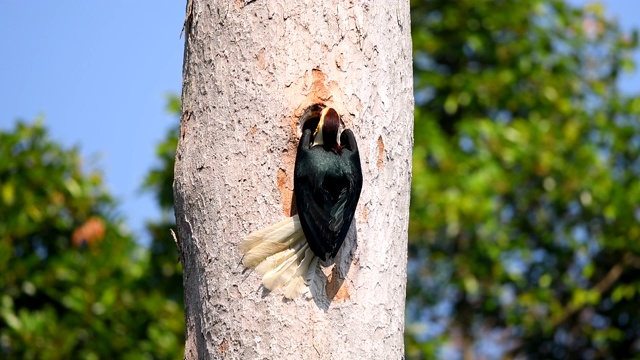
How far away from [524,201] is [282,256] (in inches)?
160

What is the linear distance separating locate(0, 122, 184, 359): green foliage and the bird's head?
3.34 metres

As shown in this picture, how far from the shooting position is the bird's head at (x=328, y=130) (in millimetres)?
2033

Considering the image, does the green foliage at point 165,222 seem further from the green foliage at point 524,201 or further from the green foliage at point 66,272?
the green foliage at point 524,201

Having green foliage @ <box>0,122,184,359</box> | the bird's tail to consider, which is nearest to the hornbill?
the bird's tail

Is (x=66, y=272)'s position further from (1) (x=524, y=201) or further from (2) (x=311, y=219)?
(2) (x=311, y=219)

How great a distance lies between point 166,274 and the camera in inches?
227

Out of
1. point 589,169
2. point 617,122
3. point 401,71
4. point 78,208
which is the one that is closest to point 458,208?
point 589,169

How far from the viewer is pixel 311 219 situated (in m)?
1.98

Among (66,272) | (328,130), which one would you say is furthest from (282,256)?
(66,272)

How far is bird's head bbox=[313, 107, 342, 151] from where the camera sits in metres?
2.03

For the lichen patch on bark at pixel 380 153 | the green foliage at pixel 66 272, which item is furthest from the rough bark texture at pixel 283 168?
the green foliage at pixel 66 272

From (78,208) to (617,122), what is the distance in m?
3.38

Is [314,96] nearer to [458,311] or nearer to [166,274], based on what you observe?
[166,274]

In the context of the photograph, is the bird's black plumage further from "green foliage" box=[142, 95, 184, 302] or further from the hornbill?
"green foliage" box=[142, 95, 184, 302]
